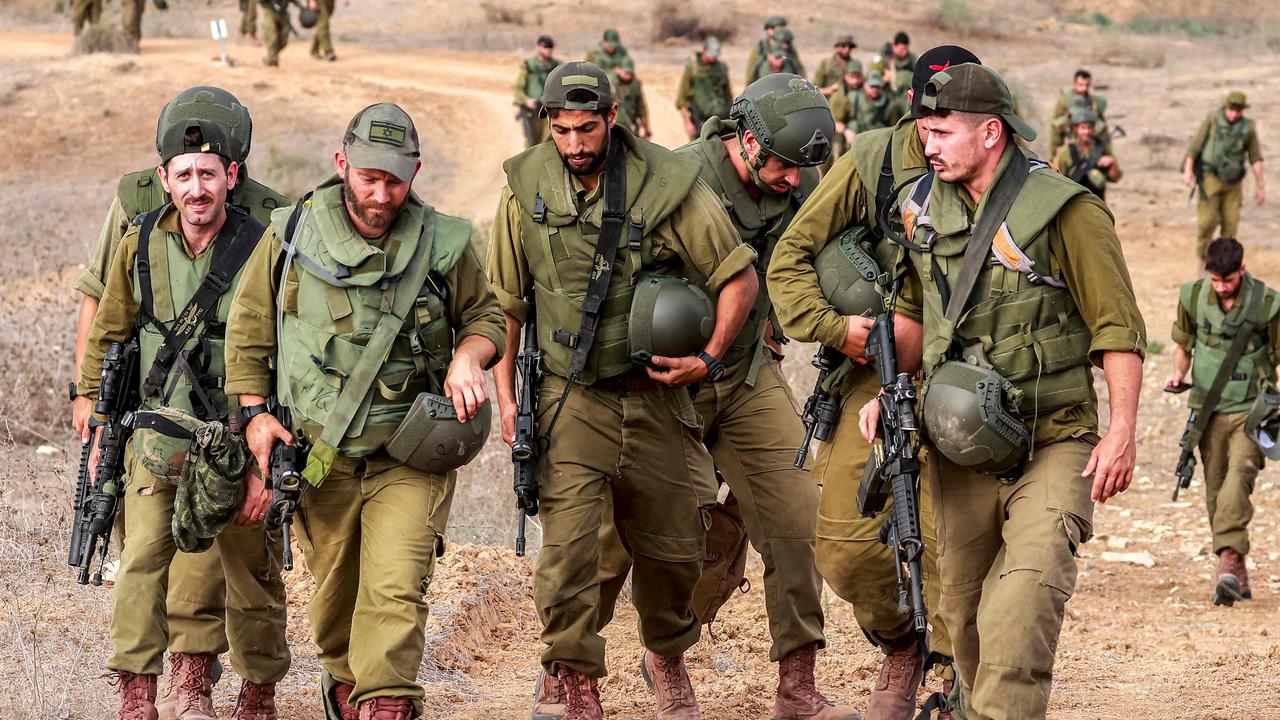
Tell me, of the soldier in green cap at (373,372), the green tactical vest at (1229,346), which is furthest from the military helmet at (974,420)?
the green tactical vest at (1229,346)

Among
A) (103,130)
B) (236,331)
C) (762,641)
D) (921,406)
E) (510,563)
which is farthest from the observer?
(103,130)

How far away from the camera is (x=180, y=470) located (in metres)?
5.72

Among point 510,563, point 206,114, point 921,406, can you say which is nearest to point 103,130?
point 510,563

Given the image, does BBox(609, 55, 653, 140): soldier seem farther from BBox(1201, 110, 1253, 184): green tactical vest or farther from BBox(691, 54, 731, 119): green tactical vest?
BBox(1201, 110, 1253, 184): green tactical vest

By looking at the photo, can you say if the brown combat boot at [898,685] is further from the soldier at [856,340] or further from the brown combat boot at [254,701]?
the brown combat boot at [254,701]

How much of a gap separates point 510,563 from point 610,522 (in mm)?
2489

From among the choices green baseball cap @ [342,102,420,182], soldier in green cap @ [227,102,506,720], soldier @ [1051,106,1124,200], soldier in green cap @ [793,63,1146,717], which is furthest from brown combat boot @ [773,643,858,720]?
soldier @ [1051,106,1124,200]

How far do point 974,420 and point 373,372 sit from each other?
1.89 meters

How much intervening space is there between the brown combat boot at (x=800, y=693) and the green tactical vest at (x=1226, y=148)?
13.3 m

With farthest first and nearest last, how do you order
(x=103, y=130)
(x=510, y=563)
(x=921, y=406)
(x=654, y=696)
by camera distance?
1. (x=103, y=130)
2. (x=510, y=563)
3. (x=654, y=696)
4. (x=921, y=406)

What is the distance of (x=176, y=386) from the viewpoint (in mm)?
5938

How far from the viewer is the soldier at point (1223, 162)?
18.2m

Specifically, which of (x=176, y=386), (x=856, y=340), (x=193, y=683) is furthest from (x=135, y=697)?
(x=856, y=340)

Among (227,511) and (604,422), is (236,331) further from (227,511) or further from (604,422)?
(604,422)
